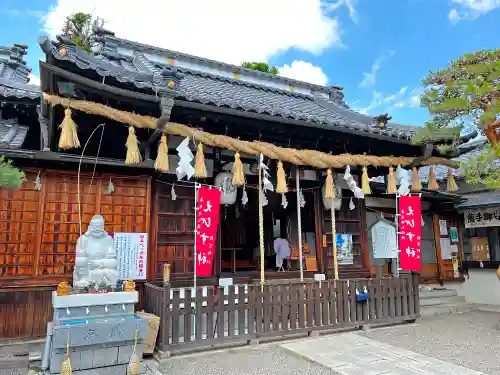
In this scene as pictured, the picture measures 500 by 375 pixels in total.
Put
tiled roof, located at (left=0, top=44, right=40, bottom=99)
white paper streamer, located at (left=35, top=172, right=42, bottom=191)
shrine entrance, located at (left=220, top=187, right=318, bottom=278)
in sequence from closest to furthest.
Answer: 1. white paper streamer, located at (left=35, top=172, right=42, bottom=191)
2. tiled roof, located at (left=0, top=44, right=40, bottom=99)
3. shrine entrance, located at (left=220, top=187, right=318, bottom=278)

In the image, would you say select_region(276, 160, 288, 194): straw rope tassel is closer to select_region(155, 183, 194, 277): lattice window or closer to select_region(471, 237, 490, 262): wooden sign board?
select_region(155, 183, 194, 277): lattice window

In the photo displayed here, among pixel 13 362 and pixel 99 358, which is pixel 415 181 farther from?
pixel 13 362

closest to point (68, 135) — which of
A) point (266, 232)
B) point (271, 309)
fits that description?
point (271, 309)

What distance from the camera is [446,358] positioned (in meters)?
5.92

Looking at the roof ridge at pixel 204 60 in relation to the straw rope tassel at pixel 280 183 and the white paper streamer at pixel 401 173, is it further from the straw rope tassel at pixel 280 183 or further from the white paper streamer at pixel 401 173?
the straw rope tassel at pixel 280 183

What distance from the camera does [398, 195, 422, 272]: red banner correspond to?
9172 millimetres

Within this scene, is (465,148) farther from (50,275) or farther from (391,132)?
(50,275)

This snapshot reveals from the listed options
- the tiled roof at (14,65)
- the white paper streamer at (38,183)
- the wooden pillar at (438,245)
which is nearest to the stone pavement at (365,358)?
the white paper streamer at (38,183)

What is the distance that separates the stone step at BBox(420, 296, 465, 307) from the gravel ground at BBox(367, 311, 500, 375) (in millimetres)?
1169

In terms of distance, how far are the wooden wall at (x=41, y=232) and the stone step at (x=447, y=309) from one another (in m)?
8.28

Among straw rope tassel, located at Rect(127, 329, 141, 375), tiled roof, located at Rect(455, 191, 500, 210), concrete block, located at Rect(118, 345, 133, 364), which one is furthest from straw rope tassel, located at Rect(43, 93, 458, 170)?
straw rope tassel, located at Rect(127, 329, 141, 375)

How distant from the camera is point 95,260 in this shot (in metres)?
5.72

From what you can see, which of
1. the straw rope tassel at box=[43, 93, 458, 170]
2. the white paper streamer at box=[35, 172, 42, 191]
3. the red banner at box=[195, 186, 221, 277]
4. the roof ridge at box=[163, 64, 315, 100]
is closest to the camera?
the straw rope tassel at box=[43, 93, 458, 170]

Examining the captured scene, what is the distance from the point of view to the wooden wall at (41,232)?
611cm
